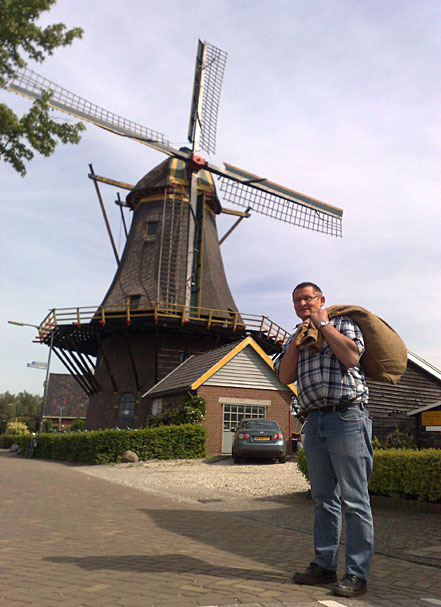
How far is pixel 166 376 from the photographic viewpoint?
25641 mm

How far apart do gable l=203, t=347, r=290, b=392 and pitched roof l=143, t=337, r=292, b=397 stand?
0.14 metres

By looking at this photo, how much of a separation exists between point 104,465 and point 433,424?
10.7 meters

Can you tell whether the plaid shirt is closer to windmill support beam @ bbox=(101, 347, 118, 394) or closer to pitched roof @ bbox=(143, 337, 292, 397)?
pitched roof @ bbox=(143, 337, 292, 397)

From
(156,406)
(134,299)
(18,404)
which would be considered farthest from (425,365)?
(18,404)

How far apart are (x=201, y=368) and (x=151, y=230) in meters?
10.2

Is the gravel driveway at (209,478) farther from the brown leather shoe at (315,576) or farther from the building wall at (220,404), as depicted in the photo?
the brown leather shoe at (315,576)

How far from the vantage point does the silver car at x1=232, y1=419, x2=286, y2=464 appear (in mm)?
16297

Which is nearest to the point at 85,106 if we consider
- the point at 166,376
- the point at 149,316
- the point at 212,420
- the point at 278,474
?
the point at 149,316

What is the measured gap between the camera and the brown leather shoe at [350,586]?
3307 millimetres

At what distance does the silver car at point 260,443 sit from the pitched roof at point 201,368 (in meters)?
4.15

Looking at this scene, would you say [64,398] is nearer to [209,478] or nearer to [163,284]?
[163,284]

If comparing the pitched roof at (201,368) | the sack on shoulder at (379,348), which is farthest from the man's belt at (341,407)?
the pitched roof at (201,368)

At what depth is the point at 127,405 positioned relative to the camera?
85.4ft

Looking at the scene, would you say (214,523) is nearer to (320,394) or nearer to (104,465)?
(320,394)
